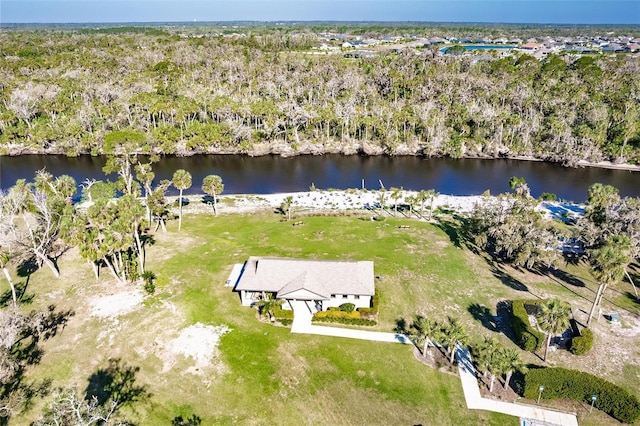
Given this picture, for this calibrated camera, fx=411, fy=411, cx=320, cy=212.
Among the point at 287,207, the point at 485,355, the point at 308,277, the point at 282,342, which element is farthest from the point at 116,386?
the point at 287,207

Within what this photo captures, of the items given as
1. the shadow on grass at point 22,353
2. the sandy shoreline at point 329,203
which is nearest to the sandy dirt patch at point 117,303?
the shadow on grass at point 22,353

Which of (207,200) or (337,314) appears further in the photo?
(207,200)

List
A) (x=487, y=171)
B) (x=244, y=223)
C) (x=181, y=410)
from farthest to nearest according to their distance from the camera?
(x=487, y=171) < (x=244, y=223) < (x=181, y=410)

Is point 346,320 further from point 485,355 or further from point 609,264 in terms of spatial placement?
point 609,264

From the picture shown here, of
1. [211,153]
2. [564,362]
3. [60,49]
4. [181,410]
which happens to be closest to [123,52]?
[60,49]

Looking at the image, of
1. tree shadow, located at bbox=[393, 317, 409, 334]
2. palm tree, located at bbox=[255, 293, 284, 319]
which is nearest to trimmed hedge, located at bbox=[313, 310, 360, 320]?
tree shadow, located at bbox=[393, 317, 409, 334]

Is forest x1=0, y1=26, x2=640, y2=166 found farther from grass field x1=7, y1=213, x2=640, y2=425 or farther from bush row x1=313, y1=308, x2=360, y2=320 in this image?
bush row x1=313, y1=308, x2=360, y2=320

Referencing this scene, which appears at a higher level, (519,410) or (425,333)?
(425,333)

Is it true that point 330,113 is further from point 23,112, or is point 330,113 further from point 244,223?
point 23,112
